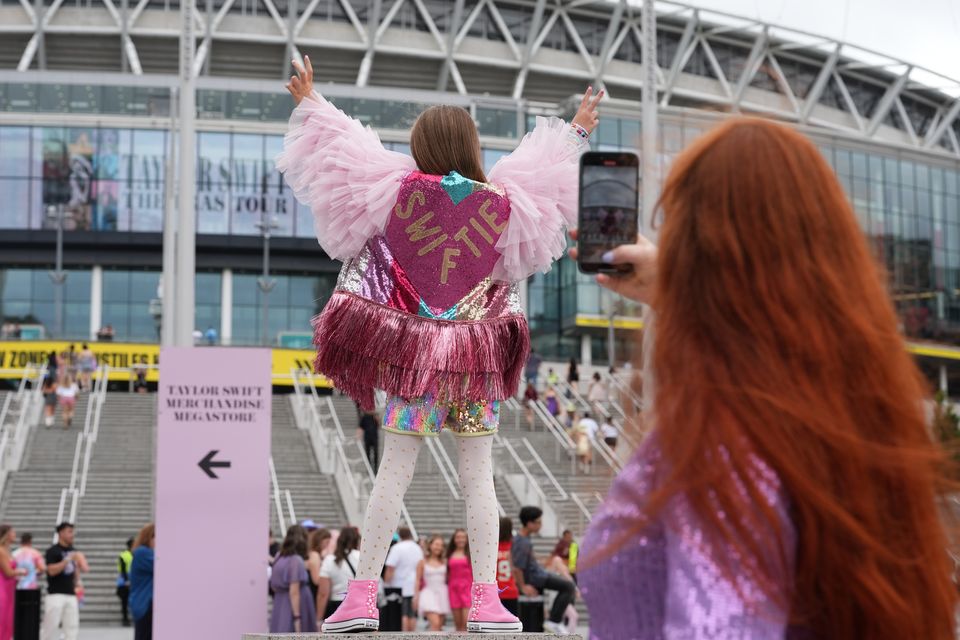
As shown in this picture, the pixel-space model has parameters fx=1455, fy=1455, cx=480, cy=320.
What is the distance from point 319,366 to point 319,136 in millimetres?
989

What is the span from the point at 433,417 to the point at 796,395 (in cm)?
427

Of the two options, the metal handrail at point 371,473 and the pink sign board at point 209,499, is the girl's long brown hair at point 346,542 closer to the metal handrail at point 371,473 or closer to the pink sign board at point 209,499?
the pink sign board at point 209,499

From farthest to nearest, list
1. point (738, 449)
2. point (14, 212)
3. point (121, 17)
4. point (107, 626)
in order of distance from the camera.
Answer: point (121, 17) < point (14, 212) < point (107, 626) < point (738, 449)

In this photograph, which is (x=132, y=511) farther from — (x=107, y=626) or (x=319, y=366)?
(x=319, y=366)

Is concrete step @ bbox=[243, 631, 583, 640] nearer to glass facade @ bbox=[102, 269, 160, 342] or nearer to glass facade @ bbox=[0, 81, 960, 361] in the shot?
glass facade @ bbox=[0, 81, 960, 361]

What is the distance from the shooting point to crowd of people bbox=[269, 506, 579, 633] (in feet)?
40.1

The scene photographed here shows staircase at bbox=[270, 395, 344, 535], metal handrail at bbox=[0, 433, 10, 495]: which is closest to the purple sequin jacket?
staircase at bbox=[270, 395, 344, 535]

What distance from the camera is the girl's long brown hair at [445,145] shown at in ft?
20.2

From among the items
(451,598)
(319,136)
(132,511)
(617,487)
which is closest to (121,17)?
(132,511)

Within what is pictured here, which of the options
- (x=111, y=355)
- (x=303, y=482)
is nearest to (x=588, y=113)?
(x=303, y=482)

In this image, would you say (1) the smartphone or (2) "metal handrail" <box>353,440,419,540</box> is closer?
(1) the smartphone

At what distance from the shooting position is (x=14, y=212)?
55938mm

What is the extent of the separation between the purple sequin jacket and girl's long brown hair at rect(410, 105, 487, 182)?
4.31 meters

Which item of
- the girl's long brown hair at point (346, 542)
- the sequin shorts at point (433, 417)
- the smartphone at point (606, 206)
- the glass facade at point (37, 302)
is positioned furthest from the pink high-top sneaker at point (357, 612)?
the glass facade at point (37, 302)
